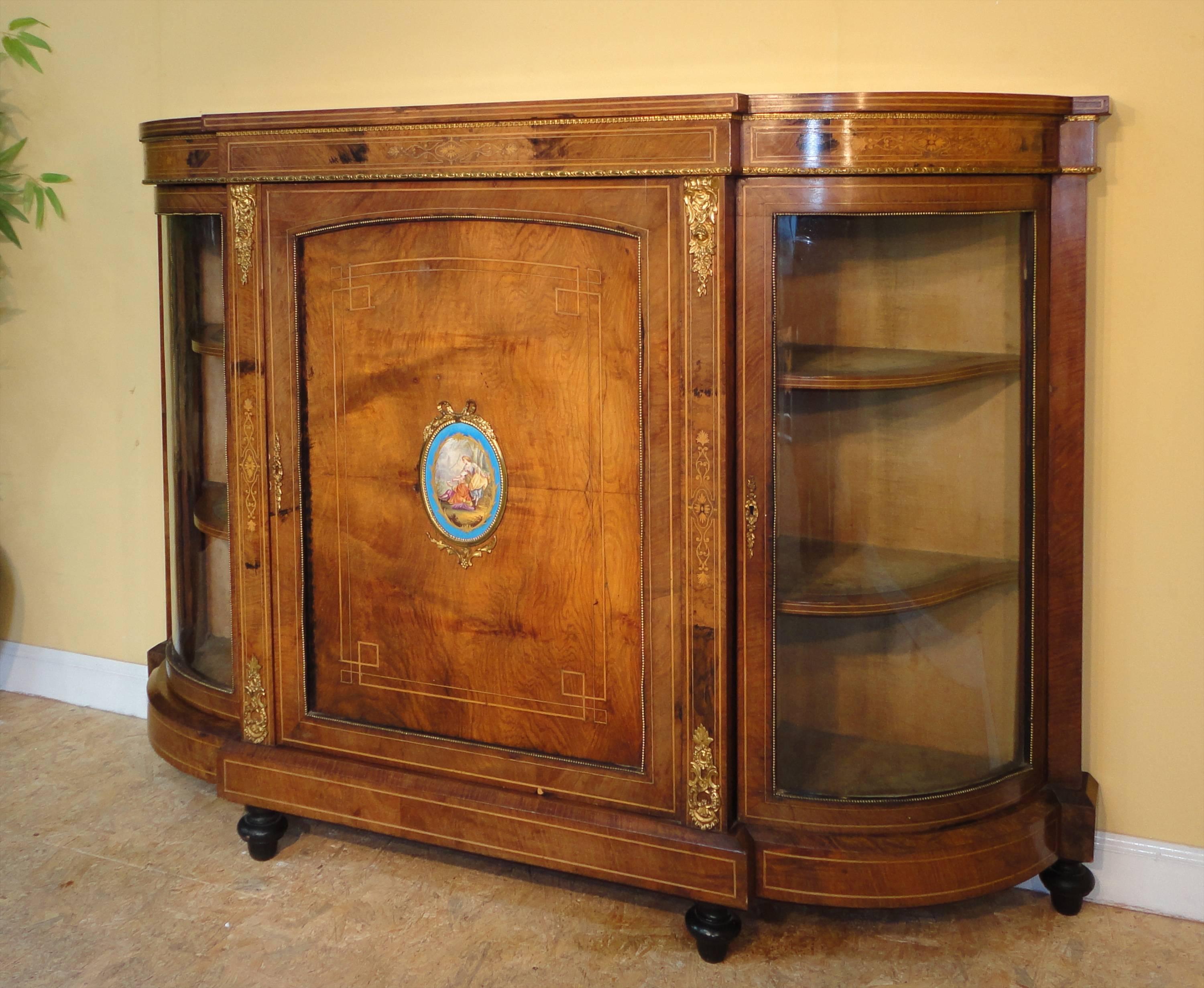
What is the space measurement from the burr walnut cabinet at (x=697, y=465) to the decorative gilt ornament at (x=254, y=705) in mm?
198

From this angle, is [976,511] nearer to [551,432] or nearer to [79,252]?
[551,432]

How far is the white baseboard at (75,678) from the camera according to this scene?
311 cm

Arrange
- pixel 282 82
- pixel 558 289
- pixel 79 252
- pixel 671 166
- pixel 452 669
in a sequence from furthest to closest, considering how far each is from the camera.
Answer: pixel 79 252 < pixel 282 82 < pixel 452 669 < pixel 558 289 < pixel 671 166

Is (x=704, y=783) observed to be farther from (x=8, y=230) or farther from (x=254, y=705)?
(x=8, y=230)

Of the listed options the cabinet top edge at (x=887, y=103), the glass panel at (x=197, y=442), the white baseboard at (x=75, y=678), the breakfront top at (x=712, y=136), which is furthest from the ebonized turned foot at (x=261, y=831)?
the cabinet top edge at (x=887, y=103)

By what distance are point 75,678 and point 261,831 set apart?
1132 millimetres

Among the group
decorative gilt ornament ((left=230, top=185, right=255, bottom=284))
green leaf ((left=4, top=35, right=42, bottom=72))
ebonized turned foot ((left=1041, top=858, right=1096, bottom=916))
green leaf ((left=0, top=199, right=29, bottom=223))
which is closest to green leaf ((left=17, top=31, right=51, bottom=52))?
green leaf ((left=4, top=35, right=42, bottom=72))

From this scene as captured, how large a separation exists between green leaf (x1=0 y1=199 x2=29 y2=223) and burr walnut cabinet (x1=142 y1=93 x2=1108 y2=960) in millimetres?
1073

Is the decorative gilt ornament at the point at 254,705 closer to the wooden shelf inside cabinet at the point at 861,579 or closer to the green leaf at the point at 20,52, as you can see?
the wooden shelf inside cabinet at the point at 861,579

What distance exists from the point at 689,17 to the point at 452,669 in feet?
4.39

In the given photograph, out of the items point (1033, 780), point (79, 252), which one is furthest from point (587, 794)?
point (79, 252)

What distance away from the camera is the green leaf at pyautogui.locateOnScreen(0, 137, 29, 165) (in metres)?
3.00

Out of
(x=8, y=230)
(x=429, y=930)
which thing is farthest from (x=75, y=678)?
(x=429, y=930)

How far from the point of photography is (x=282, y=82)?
267 centimetres
